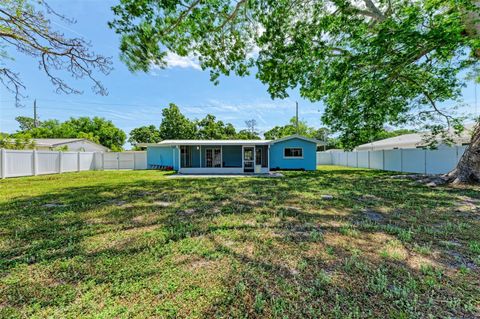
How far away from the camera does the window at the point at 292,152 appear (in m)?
17.4

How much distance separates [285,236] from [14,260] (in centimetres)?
385

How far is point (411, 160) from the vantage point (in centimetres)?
1409

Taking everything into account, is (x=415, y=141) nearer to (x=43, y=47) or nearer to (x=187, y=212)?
(x=187, y=212)

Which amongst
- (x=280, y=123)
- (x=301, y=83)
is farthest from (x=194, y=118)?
(x=301, y=83)

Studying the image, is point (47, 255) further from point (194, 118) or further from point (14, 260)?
point (194, 118)

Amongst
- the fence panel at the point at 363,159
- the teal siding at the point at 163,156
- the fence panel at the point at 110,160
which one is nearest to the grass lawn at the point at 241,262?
the teal siding at the point at 163,156

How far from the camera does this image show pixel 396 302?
6.70ft

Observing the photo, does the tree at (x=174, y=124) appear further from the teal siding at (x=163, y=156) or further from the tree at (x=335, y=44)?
the tree at (x=335, y=44)

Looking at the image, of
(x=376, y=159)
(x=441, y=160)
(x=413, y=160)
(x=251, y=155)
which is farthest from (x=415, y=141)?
(x=251, y=155)

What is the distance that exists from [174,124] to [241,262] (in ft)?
107

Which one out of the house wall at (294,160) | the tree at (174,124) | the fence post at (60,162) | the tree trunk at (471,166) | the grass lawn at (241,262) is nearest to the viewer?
the grass lawn at (241,262)

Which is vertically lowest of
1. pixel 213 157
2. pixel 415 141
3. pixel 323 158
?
pixel 323 158

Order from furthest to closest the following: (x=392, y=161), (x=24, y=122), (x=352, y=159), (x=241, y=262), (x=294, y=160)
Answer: (x=24, y=122)
(x=352, y=159)
(x=294, y=160)
(x=392, y=161)
(x=241, y=262)

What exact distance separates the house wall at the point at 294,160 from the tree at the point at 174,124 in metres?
19.3
